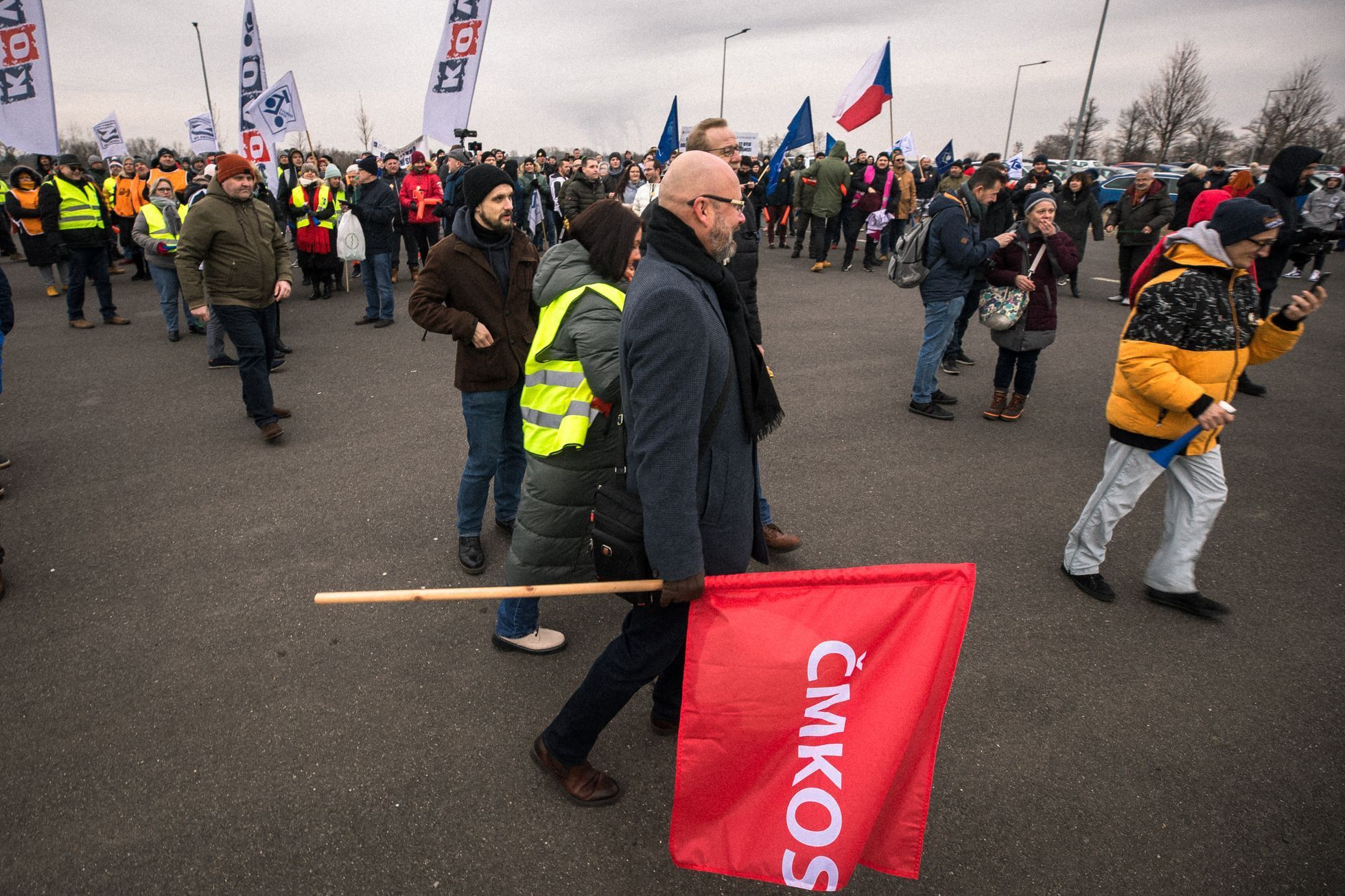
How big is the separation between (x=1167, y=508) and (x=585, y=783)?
299cm

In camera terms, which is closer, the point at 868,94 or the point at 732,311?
the point at 732,311

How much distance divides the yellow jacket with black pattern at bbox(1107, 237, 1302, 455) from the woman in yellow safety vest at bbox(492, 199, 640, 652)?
2.23 metres

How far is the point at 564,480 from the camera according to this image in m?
2.65

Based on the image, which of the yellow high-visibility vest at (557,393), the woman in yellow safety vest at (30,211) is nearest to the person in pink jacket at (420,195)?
the woman in yellow safety vest at (30,211)

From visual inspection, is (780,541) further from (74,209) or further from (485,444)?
(74,209)

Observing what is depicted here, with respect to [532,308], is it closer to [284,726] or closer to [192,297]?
[284,726]

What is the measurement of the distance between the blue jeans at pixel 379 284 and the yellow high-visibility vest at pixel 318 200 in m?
1.34

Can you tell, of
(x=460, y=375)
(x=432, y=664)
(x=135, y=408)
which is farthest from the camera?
(x=135, y=408)

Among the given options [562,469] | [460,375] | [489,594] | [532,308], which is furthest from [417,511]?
[489,594]

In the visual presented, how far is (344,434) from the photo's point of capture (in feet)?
18.1

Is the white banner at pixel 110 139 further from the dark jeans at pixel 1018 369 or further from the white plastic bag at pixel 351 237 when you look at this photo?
the dark jeans at pixel 1018 369

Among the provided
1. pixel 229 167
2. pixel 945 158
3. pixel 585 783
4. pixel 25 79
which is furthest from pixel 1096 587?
pixel 945 158

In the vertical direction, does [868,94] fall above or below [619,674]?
above

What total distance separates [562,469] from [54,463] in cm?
449
